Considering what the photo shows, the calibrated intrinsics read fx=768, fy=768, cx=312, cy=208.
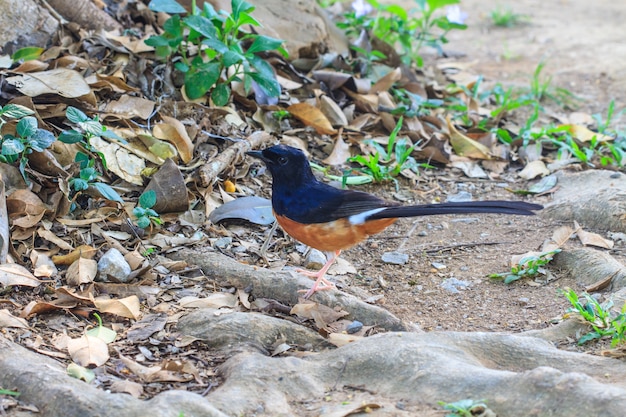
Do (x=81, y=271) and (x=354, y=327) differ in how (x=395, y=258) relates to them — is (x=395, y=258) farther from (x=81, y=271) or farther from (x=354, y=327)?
(x=81, y=271)

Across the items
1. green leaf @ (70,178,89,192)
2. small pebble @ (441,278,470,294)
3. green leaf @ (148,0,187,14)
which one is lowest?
small pebble @ (441,278,470,294)

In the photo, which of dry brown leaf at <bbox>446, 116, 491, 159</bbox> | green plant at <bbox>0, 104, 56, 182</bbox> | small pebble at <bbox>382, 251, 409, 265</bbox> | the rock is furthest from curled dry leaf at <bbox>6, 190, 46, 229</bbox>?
dry brown leaf at <bbox>446, 116, 491, 159</bbox>

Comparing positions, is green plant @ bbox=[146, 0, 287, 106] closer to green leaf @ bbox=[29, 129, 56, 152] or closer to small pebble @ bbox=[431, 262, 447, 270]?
green leaf @ bbox=[29, 129, 56, 152]

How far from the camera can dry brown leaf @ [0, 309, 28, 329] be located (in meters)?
3.46

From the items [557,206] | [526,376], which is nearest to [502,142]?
[557,206]

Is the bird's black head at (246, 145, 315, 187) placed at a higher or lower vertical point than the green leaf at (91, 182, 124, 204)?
higher

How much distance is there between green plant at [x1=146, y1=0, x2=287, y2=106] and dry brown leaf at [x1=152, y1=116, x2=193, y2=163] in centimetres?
42

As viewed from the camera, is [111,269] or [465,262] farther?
[465,262]

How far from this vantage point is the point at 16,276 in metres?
3.79

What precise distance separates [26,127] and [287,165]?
1432 mm

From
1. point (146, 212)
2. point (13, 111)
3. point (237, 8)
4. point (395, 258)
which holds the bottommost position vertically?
point (395, 258)

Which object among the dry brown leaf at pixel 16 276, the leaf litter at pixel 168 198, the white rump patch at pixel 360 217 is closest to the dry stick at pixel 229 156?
the leaf litter at pixel 168 198

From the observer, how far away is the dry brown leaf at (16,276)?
375 centimetres

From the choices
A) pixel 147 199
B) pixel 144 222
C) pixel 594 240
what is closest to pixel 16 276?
pixel 144 222
